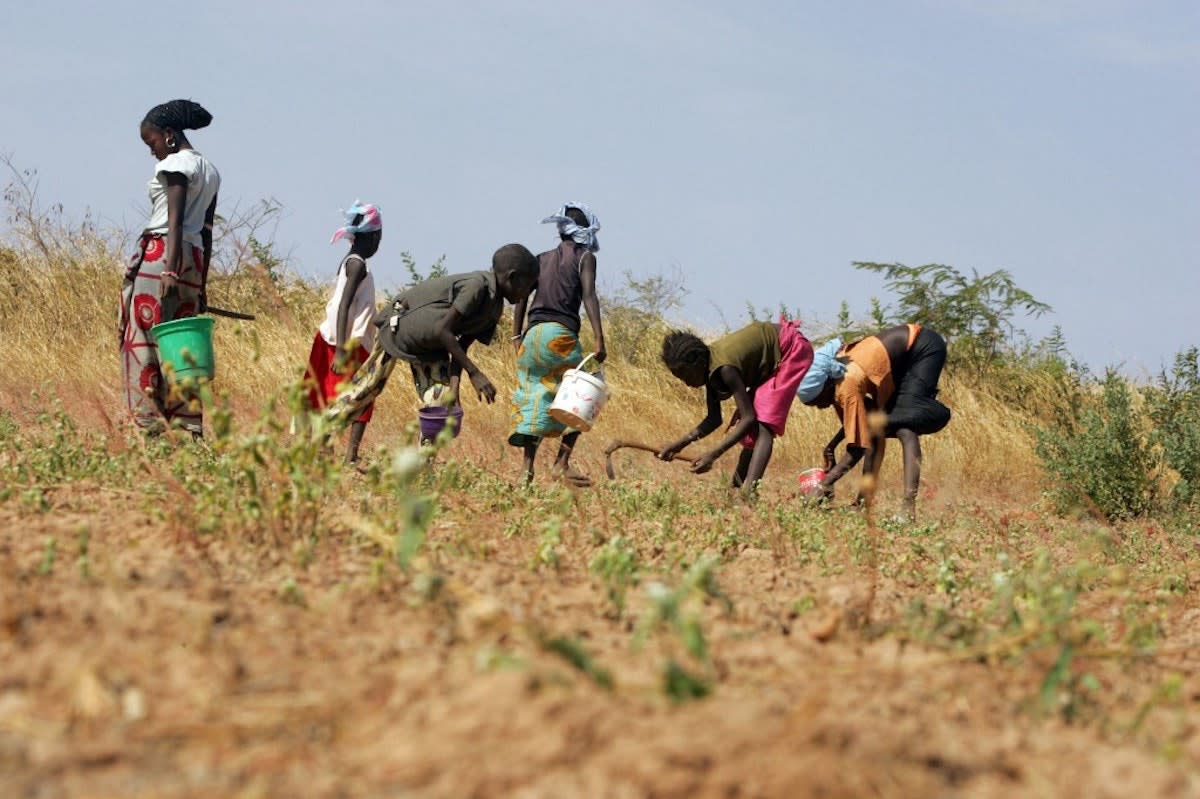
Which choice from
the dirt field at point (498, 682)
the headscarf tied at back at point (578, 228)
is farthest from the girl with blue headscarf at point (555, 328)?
the dirt field at point (498, 682)

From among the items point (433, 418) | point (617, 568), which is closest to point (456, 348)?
point (433, 418)

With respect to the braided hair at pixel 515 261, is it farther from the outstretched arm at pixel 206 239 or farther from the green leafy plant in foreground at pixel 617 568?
the green leafy plant in foreground at pixel 617 568

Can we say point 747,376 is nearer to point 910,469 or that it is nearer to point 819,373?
point 819,373

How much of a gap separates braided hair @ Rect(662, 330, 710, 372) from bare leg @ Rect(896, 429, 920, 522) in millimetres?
1341

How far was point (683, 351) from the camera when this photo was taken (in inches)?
295

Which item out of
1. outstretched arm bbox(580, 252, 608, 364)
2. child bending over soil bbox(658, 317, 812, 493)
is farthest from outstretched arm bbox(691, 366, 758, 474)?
outstretched arm bbox(580, 252, 608, 364)

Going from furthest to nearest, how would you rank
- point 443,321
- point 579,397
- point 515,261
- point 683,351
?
point 683,351, point 515,261, point 443,321, point 579,397

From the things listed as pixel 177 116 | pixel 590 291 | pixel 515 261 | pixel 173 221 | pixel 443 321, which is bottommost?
pixel 443 321

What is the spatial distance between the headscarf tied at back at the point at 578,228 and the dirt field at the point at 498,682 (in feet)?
11.2

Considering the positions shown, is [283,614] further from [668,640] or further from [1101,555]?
[1101,555]

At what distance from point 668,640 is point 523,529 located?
189 centimetres

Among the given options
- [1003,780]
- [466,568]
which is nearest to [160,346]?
[466,568]

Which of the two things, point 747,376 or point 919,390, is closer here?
point 747,376

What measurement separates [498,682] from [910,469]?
5903 millimetres
